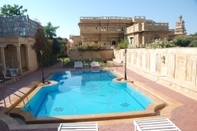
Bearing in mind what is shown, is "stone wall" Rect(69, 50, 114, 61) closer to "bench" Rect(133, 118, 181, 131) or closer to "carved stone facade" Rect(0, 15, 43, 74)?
"carved stone facade" Rect(0, 15, 43, 74)

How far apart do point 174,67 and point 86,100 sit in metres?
6.19

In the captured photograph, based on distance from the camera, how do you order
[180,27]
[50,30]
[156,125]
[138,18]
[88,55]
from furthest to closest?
[180,27]
[138,18]
[88,55]
[50,30]
[156,125]

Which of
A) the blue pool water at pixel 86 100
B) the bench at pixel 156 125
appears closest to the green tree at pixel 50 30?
the blue pool water at pixel 86 100

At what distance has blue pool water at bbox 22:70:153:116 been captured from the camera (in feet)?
23.8

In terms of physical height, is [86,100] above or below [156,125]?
below

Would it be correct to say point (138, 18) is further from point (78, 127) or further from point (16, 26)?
point (78, 127)

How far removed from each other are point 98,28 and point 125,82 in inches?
886

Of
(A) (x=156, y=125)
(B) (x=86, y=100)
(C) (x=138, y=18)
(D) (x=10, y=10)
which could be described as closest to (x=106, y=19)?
(C) (x=138, y=18)

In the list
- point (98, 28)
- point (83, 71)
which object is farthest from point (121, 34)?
point (83, 71)

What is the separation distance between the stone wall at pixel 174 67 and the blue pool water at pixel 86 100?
2.13 meters

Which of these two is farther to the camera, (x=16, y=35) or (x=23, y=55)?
(x=23, y=55)

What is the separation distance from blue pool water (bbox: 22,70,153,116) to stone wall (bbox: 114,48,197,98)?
2.13 m

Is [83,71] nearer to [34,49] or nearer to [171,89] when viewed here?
[34,49]

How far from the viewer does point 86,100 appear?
8.66 metres
